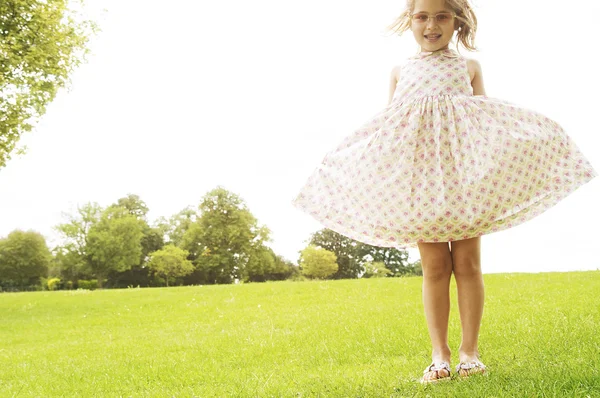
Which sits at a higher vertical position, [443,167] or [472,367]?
[443,167]

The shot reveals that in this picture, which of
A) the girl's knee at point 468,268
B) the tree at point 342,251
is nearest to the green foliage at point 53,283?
the tree at point 342,251

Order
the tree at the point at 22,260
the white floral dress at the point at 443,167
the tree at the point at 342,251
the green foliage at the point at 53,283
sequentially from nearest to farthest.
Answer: the white floral dress at the point at 443,167 < the green foliage at the point at 53,283 < the tree at the point at 342,251 < the tree at the point at 22,260

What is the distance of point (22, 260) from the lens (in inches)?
2466

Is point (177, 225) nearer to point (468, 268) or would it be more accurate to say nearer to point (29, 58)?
point (29, 58)

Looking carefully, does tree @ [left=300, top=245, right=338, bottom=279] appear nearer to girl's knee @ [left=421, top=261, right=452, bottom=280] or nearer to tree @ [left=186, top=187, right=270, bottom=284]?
tree @ [left=186, top=187, right=270, bottom=284]

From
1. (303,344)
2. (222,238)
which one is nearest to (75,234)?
(222,238)

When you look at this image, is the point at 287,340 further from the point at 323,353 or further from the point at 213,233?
the point at 213,233

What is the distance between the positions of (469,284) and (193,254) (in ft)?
178

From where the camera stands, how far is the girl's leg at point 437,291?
4.39 meters

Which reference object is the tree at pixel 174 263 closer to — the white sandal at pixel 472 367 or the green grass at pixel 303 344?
the green grass at pixel 303 344

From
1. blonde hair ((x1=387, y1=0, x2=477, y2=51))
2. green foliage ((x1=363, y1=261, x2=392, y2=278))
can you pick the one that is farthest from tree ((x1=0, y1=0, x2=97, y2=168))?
green foliage ((x1=363, y1=261, x2=392, y2=278))

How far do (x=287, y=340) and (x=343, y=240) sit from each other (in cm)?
5120

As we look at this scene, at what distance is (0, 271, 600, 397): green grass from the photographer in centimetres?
479

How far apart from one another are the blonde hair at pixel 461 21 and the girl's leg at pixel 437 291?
1764 millimetres
